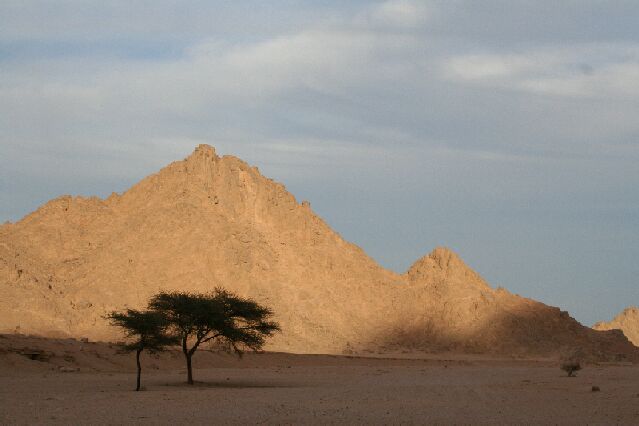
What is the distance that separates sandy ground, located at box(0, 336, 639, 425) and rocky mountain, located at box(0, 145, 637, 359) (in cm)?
1720

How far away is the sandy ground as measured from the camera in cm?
2780

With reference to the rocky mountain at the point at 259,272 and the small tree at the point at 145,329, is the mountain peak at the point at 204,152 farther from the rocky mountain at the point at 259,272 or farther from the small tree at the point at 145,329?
the small tree at the point at 145,329

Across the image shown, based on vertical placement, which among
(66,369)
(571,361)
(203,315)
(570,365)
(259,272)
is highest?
(259,272)

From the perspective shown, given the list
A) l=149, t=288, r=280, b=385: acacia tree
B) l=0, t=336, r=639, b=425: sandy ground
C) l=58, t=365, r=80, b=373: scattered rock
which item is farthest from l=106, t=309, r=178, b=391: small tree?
l=58, t=365, r=80, b=373: scattered rock

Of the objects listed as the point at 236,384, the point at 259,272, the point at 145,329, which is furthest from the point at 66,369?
the point at 259,272

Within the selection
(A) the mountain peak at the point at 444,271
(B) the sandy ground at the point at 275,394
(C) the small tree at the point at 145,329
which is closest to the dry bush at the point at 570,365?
(B) the sandy ground at the point at 275,394

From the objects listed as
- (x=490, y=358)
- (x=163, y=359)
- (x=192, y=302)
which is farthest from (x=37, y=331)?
(x=490, y=358)

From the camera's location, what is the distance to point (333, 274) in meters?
89.8

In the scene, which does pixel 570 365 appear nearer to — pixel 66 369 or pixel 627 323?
pixel 66 369

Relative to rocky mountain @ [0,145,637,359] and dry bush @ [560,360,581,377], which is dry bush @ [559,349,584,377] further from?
rocky mountain @ [0,145,637,359]

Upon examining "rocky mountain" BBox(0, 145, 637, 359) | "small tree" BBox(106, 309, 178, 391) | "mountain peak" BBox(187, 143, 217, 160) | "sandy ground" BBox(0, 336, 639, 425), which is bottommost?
Result: "sandy ground" BBox(0, 336, 639, 425)

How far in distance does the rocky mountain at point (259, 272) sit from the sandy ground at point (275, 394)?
17202mm

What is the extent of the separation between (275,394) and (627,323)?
114069mm

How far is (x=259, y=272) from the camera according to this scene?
274 feet
